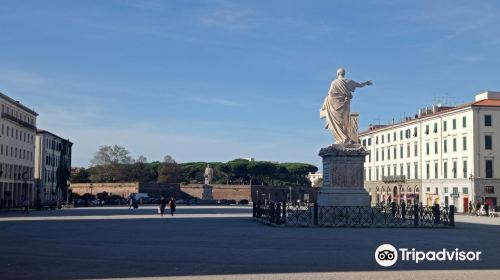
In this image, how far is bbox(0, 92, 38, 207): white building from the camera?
7912 cm

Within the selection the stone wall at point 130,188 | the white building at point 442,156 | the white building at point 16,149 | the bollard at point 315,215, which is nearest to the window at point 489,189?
the white building at point 442,156

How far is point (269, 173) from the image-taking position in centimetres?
14475

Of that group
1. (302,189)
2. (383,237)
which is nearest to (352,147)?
(383,237)

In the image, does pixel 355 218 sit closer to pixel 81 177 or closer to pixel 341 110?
pixel 341 110

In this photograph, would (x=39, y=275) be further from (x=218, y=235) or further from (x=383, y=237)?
(x=383, y=237)

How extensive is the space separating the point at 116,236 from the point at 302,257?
10445 mm

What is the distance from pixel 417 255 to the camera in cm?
1741

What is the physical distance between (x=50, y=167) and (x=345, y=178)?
84487 millimetres

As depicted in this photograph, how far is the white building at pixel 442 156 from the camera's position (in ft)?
234

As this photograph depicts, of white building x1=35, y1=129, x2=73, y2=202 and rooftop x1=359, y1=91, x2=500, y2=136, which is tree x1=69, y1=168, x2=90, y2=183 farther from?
rooftop x1=359, y1=91, x2=500, y2=136

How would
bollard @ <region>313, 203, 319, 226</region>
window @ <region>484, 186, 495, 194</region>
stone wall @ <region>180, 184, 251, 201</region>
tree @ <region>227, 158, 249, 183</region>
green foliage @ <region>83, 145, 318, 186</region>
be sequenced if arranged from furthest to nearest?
1. tree @ <region>227, 158, 249, 183</region>
2. green foliage @ <region>83, 145, 318, 186</region>
3. stone wall @ <region>180, 184, 251, 201</region>
4. window @ <region>484, 186, 495, 194</region>
5. bollard @ <region>313, 203, 319, 226</region>

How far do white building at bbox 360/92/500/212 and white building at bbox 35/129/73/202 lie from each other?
175 ft

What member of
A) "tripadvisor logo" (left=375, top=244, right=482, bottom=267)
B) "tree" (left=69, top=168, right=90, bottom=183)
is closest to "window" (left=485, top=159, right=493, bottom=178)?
"tripadvisor logo" (left=375, top=244, right=482, bottom=267)

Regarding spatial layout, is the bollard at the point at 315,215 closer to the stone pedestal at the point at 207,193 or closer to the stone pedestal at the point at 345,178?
the stone pedestal at the point at 345,178
